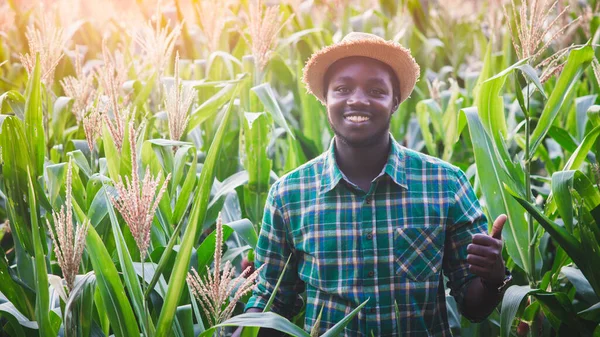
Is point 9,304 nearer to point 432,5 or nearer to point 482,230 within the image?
point 482,230

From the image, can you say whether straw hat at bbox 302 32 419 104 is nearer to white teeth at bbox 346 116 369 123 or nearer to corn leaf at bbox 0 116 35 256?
white teeth at bbox 346 116 369 123

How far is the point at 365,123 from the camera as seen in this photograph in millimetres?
1696

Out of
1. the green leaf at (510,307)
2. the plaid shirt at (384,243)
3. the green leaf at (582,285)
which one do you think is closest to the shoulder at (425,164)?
the plaid shirt at (384,243)

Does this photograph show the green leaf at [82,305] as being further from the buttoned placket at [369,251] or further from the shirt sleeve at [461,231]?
the shirt sleeve at [461,231]

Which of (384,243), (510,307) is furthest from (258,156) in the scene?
(510,307)

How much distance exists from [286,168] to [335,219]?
928 millimetres

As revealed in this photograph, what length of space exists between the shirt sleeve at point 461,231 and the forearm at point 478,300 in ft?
0.06

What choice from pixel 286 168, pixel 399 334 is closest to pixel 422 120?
pixel 286 168

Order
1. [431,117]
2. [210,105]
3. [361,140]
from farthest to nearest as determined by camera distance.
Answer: [431,117] → [210,105] → [361,140]

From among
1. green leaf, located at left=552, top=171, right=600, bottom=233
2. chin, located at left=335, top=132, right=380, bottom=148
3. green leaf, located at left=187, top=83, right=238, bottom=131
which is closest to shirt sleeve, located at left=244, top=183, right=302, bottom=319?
chin, located at left=335, top=132, right=380, bottom=148

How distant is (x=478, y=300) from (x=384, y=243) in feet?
0.87

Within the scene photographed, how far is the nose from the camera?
169cm

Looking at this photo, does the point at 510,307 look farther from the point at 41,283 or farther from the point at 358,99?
the point at 41,283

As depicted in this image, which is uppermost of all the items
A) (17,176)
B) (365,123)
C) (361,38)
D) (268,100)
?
(361,38)
